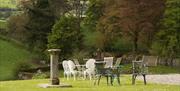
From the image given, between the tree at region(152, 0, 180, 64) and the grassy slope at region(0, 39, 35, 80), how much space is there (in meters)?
13.8

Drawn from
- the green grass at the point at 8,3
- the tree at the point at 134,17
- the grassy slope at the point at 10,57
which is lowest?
the grassy slope at the point at 10,57

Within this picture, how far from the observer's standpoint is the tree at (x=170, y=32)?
165ft

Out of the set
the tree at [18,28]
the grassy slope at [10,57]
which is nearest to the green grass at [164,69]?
the grassy slope at [10,57]

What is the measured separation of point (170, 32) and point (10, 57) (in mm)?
17314

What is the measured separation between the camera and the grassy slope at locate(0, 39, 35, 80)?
50384mm

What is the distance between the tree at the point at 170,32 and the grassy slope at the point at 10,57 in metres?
13.8

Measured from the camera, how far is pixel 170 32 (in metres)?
51.4

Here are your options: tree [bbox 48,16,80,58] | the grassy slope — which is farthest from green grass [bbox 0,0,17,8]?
tree [bbox 48,16,80,58]

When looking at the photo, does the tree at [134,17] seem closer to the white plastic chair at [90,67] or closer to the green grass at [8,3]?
the white plastic chair at [90,67]

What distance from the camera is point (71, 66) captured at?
28.3 meters

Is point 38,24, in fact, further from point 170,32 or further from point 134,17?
point 170,32

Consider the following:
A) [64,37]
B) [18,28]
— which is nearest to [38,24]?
[18,28]

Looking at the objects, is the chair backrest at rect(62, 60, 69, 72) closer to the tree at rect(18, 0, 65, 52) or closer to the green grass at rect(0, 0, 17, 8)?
the tree at rect(18, 0, 65, 52)

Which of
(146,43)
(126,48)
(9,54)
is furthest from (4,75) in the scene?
(126,48)
